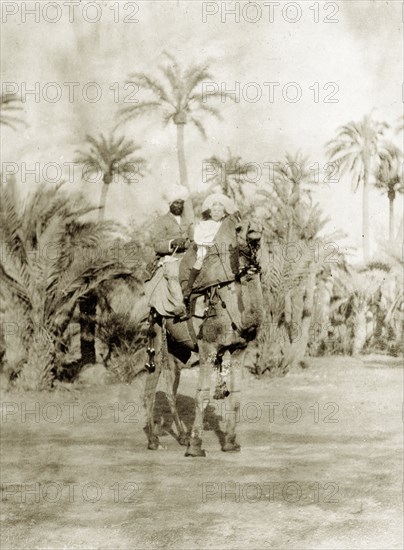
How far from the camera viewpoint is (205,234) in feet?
19.3

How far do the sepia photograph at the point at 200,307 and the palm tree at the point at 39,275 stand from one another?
3cm

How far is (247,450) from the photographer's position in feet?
20.6

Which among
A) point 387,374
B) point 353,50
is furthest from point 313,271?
point 353,50

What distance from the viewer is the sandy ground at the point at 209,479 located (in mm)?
4148

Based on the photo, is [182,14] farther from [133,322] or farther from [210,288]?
[210,288]

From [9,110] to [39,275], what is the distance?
287 inches

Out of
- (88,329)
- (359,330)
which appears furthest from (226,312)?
(359,330)

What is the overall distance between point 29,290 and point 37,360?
90 cm

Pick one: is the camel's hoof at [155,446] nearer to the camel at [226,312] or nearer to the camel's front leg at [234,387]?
the camel at [226,312]

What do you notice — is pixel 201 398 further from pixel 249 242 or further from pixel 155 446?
pixel 249 242

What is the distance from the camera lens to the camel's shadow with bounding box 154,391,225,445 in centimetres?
722

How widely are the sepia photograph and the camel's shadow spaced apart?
5 cm

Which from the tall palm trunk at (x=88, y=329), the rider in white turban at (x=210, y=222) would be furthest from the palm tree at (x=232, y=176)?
the rider in white turban at (x=210, y=222)

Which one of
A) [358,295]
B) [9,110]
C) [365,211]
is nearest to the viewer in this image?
[358,295]
